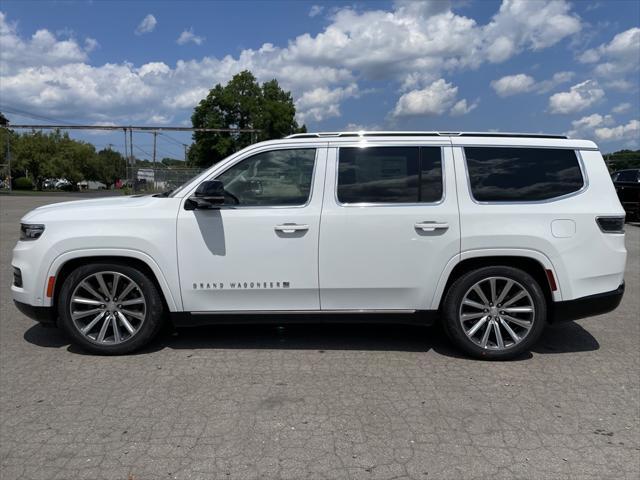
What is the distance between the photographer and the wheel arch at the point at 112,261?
4.25 meters

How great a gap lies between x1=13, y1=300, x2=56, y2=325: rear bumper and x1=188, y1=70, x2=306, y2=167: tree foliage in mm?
59591

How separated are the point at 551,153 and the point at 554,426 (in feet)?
7.54

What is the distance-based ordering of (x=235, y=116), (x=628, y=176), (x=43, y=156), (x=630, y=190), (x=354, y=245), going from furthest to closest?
1. (x=235, y=116)
2. (x=43, y=156)
3. (x=628, y=176)
4. (x=630, y=190)
5. (x=354, y=245)

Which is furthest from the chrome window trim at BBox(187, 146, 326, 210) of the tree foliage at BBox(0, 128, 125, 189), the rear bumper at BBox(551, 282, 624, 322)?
the tree foliage at BBox(0, 128, 125, 189)

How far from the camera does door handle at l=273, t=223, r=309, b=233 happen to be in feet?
13.8

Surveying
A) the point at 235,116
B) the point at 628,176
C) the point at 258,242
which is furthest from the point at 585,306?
the point at 235,116

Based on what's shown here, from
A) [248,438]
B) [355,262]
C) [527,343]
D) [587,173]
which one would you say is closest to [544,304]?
[527,343]

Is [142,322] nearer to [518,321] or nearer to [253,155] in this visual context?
[253,155]

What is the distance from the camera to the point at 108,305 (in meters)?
4.38

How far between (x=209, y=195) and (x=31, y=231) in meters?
1.63

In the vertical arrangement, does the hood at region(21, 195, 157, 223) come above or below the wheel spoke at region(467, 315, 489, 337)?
above

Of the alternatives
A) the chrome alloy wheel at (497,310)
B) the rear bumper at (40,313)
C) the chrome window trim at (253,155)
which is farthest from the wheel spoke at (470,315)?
the rear bumper at (40,313)

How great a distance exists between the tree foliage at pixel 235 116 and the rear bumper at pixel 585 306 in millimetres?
60030

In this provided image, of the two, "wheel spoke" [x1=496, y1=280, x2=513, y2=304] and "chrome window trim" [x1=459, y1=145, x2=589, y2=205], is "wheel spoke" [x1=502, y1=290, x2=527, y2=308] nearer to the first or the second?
"wheel spoke" [x1=496, y1=280, x2=513, y2=304]
